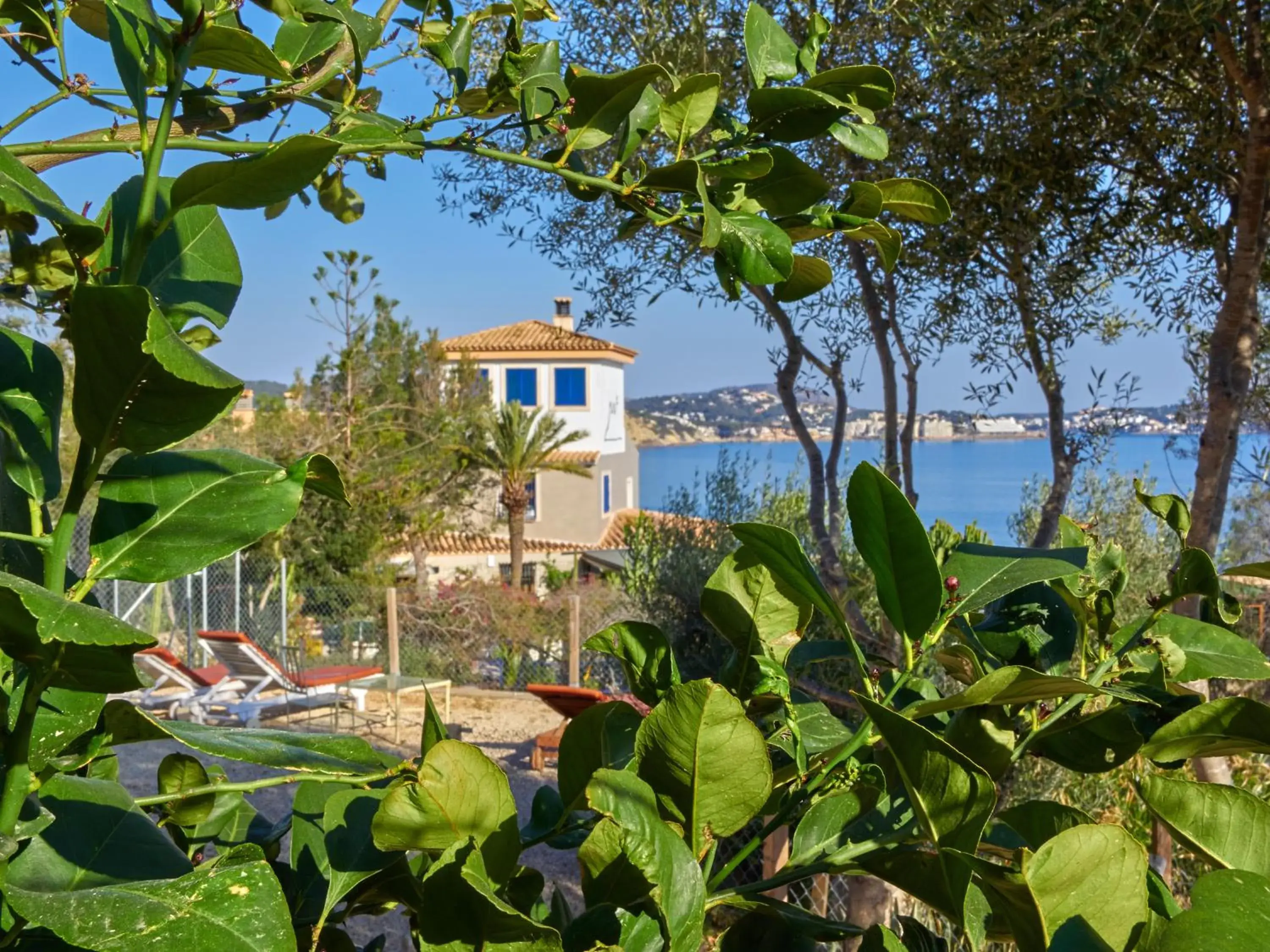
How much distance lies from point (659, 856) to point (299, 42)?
0.64m

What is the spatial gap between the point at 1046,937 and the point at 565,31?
5652 mm

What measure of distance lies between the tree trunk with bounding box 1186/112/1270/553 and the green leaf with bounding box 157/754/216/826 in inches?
158

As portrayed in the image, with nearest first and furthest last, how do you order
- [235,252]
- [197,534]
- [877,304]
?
[197,534]
[235,252]
[877,304]

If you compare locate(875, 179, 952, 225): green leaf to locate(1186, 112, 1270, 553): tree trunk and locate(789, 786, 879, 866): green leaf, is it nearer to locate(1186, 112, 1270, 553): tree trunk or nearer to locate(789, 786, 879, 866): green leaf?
locate(789, 786, 879, 866): green leaf

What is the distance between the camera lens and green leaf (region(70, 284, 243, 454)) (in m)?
0.47

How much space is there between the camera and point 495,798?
0.66 metres

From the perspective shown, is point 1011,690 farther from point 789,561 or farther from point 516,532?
point 516,532

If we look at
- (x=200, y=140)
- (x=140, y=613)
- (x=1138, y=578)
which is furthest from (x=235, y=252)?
(x=140, y=613)

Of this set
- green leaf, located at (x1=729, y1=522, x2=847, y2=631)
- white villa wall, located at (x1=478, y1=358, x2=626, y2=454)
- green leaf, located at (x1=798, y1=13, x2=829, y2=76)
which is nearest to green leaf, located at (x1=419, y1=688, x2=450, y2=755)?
green leaf, located at (x1=729, y1=522, x2=847, y2=631)

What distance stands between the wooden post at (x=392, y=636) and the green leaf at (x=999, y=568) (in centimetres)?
1109

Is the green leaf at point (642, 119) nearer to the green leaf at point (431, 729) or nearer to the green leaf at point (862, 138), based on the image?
the green leaf at point (862, 138)

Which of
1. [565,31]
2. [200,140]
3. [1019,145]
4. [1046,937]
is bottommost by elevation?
[1046,937]

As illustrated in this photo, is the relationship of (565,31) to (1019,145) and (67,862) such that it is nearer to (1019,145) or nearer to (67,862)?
(1019,145)

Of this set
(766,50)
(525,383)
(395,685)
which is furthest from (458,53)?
(525,383)
